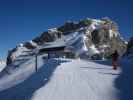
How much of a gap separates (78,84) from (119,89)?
2749 mm

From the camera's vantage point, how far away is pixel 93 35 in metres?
143

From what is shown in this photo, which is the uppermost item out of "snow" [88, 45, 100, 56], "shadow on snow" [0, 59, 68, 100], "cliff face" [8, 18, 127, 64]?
"cliff face" [8, 18, 127, 64]

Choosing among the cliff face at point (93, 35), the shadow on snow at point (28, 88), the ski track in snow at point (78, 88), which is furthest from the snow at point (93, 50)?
the ski track in snow at point (78, 88)

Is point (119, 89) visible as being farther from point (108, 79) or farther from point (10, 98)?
point (10, 98)

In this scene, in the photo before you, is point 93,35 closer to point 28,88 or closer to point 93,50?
point 93,50

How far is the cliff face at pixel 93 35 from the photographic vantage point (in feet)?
458

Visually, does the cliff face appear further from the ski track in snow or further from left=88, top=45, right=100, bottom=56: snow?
the ski track in snow

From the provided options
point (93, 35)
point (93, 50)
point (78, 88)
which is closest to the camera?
point (78, 88)

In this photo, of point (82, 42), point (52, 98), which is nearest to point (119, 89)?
point (52, 98)

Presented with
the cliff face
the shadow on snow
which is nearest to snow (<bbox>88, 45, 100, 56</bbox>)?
the cliff face

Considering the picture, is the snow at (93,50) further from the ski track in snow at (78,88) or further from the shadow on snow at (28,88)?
the ski track in snow at (78,88)

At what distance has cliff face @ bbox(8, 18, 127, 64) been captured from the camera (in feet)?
458

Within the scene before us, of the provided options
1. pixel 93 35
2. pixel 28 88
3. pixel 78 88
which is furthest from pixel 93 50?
pixel 78 88

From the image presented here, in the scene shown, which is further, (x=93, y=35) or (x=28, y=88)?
(x=93, y=35)
